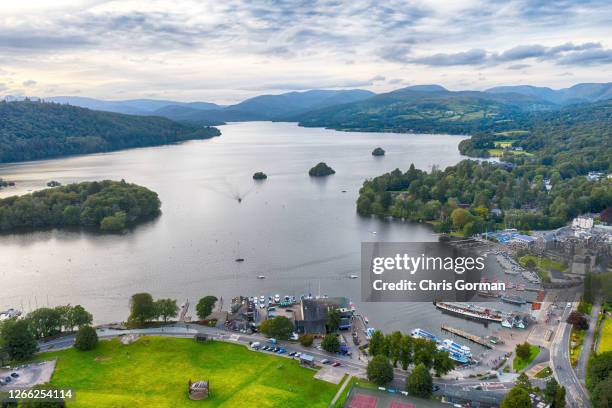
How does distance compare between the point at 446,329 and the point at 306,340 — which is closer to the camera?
the point at 306,340

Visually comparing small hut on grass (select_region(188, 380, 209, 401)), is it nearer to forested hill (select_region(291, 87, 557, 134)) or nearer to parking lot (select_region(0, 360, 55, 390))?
parking lot (select_region(0, 360, 55, 390))

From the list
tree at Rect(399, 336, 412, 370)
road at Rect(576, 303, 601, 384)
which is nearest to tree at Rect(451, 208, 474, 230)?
road at Rect(576, 303, 601, 384)

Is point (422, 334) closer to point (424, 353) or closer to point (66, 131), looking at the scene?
point (424, 353)

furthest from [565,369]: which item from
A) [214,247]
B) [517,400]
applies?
[214,247]

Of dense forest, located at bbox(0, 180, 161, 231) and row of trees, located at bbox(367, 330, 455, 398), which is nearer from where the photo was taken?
row of trees, located at bbox(367, 330, 455, 398)

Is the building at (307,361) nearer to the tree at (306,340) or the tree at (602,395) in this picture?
the tree at (306,340)

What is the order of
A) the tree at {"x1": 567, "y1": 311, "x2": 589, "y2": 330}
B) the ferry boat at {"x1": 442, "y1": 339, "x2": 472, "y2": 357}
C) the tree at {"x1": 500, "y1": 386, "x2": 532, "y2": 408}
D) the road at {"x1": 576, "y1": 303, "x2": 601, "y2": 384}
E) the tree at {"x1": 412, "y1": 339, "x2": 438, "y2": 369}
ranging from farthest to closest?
1. the tree at {"x1": 567, "y1": 311, "x2": 589, "y2": 330}
2. the ferry boat at {"x1": 442, "y1": 339, "x2": 472, "y2": 357}
3. the road at {"x1": 576, "y1": 303, "x2": 601, "y2": 384}
4. the tree at {"x1": 412, "y1": 339, "x2": 438, "y2": 369}
5. the tree at {"x1": 500, "y1": 386, "x2": 532, "y2": 408}

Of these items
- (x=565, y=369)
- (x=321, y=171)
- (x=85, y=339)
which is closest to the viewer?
(x=565, y=369)

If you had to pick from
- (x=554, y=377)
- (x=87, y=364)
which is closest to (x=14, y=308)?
(x=87, y=364)
